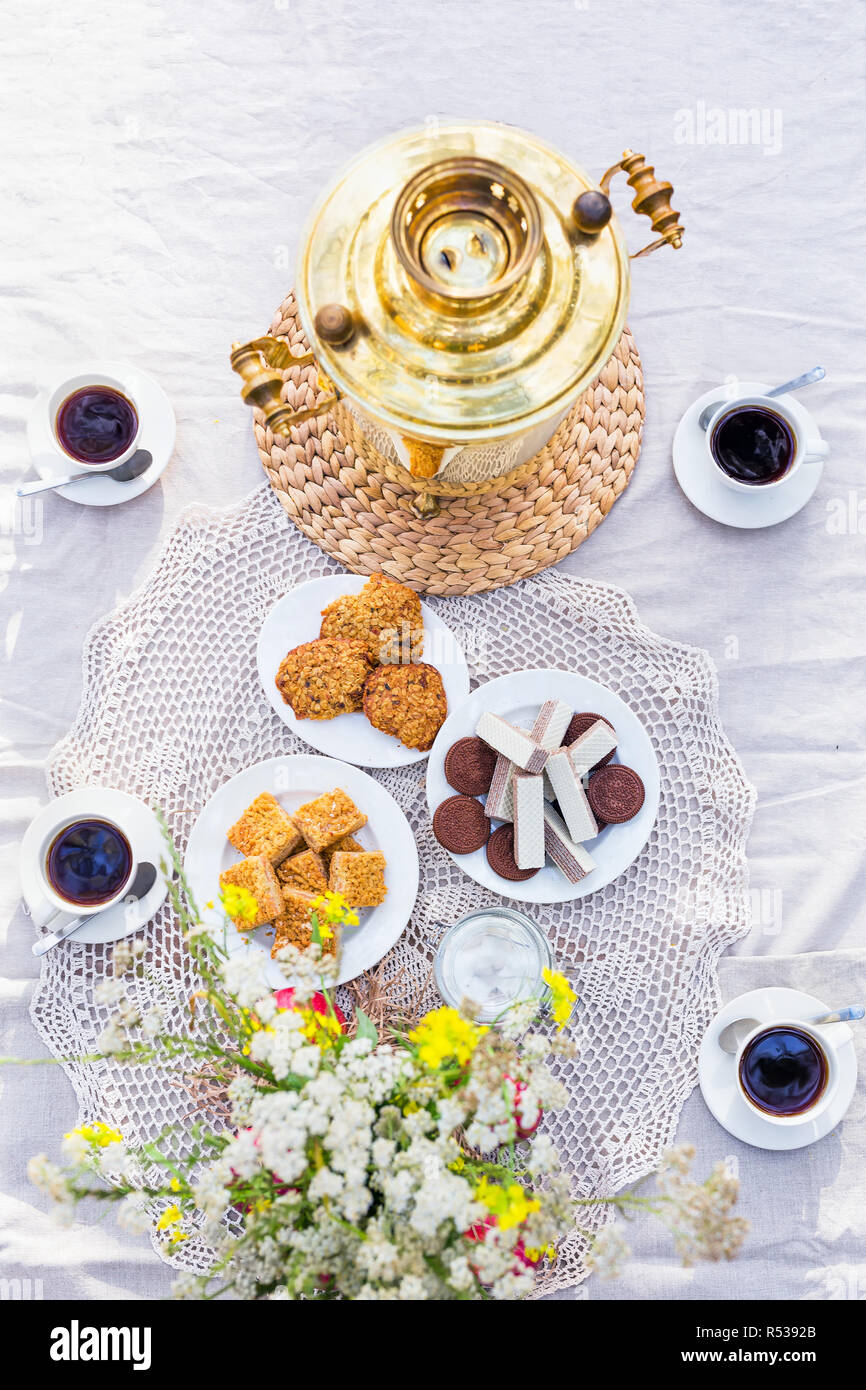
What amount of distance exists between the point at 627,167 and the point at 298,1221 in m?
1.13

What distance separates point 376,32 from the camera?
1576 mm

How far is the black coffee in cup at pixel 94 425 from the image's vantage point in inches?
59.0

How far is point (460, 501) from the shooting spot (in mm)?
1451

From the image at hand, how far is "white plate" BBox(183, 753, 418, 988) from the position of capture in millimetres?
1465

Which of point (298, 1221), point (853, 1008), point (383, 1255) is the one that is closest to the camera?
point (383, 1255)

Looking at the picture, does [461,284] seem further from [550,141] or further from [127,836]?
[127,836]

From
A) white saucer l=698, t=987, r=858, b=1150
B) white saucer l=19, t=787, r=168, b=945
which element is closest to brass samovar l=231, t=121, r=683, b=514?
white saucer l=19, t=787, r=168, b=945

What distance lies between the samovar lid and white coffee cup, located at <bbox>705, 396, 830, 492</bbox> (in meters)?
0.42

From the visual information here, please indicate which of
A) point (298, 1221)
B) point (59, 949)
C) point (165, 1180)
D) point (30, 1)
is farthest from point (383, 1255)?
point (30, 1)

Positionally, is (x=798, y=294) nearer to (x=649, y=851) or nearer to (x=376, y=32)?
(x=376, y=32)

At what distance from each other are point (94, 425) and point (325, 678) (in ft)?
1.63

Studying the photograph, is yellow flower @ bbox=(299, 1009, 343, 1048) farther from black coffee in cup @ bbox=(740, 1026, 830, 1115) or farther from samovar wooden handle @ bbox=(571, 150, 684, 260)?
samovar wooden handle @ bbox=(571, 150, 684, 260)

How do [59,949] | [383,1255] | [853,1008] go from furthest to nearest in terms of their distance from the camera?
1. [59,949]
2. [853,1008]
3. [383,1255]

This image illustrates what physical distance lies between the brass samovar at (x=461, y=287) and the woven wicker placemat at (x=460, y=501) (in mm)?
311
